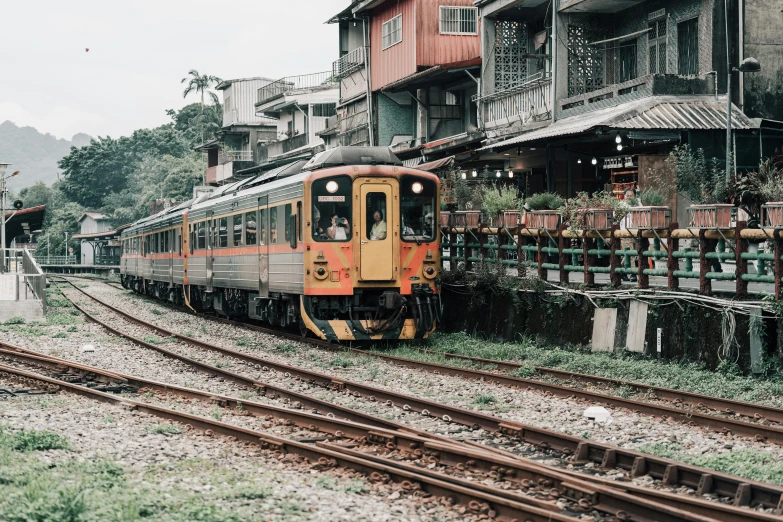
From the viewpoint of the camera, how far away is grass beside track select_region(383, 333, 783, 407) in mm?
10906

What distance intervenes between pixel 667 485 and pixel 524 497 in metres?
1.24

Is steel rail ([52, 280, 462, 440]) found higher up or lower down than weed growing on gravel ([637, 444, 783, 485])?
higher up

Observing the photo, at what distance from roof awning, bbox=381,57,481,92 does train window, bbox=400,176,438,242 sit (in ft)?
40.6

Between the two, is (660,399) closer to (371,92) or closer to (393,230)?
(393,230)

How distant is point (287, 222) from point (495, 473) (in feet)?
32.9

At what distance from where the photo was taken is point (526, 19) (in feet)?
87.0

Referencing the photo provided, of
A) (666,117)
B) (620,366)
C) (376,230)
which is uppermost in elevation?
(666,117)

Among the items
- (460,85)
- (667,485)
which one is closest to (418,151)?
(460,85)

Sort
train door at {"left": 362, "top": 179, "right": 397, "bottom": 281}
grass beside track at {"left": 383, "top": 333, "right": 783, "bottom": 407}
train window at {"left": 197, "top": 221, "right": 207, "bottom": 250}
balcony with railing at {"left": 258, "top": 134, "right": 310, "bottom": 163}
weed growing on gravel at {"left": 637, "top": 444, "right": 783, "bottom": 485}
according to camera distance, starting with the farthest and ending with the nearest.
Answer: balcony with railing at {"left": 258, "top": 134, "right": 310, "bottom": 163} < train window at {"left": 197, "top": 221, "right": 207, "bottom": 250} < train door at {"left": 362, "top": 179, "right": 397, "bottom": 281} < grass beside track at {"left": 383, "top": 333, "right": 783, "bottom": 407} < weed growing on gravel at {"left": 637, "top": 444, "right": 783, "bottom": 485}

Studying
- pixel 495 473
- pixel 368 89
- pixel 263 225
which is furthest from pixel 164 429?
pixel 368 89

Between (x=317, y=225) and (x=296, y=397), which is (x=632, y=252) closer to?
(x=317, y=225)

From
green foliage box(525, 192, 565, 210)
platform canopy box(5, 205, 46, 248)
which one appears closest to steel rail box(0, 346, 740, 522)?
green foliage box(525, 192, 565, 210)

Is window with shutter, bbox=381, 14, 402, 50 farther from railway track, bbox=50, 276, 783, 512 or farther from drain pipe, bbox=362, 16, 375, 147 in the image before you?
railway track, bbox=50, 276, 783, 512

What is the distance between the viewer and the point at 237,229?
2028 centimetres
